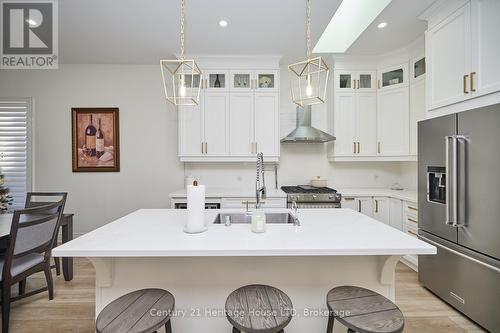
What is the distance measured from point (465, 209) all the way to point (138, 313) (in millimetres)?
2380

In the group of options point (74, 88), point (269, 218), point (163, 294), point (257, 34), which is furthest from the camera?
point (74, 88)

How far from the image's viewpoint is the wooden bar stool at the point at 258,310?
1008 millimetres

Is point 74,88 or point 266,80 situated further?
point 74,88

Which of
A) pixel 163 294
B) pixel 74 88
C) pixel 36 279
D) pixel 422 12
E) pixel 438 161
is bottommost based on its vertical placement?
pixel 36 279

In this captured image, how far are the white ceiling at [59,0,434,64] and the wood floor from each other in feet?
9.33

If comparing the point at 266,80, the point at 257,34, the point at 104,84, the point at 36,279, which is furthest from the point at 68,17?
the point at 36,279

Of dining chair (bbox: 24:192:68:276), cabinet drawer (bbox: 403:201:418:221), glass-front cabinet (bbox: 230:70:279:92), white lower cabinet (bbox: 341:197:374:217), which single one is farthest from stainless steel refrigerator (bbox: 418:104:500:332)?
dining chair (bbox: 24:192:68:276)

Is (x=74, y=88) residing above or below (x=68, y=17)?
below

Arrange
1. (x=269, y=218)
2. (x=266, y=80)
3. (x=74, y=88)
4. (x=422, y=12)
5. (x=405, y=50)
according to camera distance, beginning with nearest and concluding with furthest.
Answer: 1. (x=269, y=218)
2. (x=422, y=12)
3. (x=405, y=50)
4. (x=266, y=80)
5. (x=74, y=88)

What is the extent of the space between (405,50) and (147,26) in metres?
3.34

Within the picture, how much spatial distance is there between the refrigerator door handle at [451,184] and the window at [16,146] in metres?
5.40

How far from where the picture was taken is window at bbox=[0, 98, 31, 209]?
362cm

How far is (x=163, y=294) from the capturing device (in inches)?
49.0

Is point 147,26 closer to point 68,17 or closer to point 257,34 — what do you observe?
point 68,17
